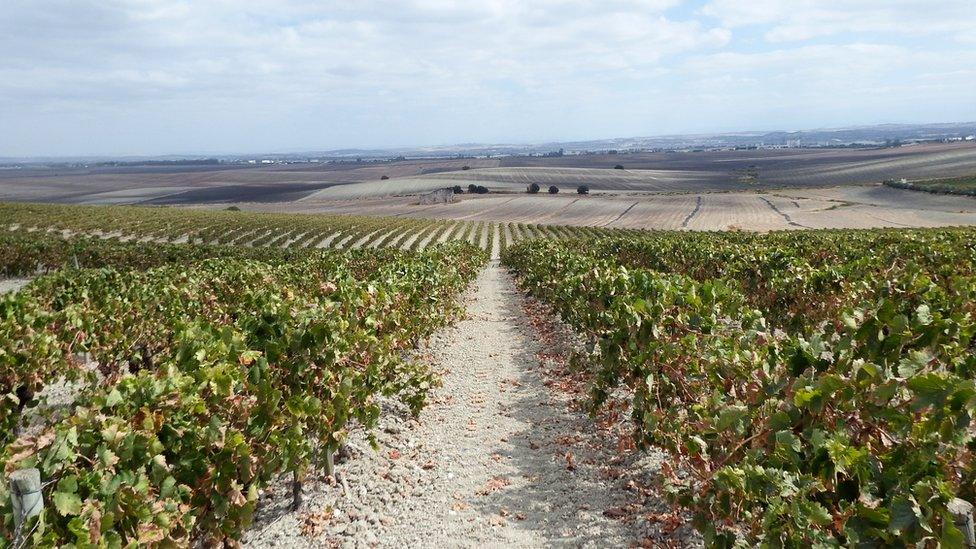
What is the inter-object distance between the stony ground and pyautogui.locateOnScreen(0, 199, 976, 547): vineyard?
0.28 m

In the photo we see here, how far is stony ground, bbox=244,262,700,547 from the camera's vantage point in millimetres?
6332

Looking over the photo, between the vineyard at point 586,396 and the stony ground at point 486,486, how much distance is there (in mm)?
282

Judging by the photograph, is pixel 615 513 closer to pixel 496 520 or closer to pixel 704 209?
pixel 496 520

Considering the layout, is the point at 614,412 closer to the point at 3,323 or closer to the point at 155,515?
the point at 155,515

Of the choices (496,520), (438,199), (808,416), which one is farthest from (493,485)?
(438,199)

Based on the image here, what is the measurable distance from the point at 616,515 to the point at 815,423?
272 centimetres

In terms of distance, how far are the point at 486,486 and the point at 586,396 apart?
3909mm

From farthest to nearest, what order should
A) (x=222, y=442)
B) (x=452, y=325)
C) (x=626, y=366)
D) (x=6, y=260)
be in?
(x=6, y=260) < (x=452, y=325) < (x=626, y=366) < (x=222, y=442)

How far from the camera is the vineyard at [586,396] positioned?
3836mm

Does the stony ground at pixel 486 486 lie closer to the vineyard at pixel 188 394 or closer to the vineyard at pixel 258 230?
the vineyard at pixel 188 394

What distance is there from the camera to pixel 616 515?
6.58 meters

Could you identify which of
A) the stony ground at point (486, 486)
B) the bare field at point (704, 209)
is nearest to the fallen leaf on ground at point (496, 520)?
the stony ground at point (486, 486)

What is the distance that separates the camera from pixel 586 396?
10.9 metres

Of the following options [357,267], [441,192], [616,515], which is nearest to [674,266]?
[357,267]
